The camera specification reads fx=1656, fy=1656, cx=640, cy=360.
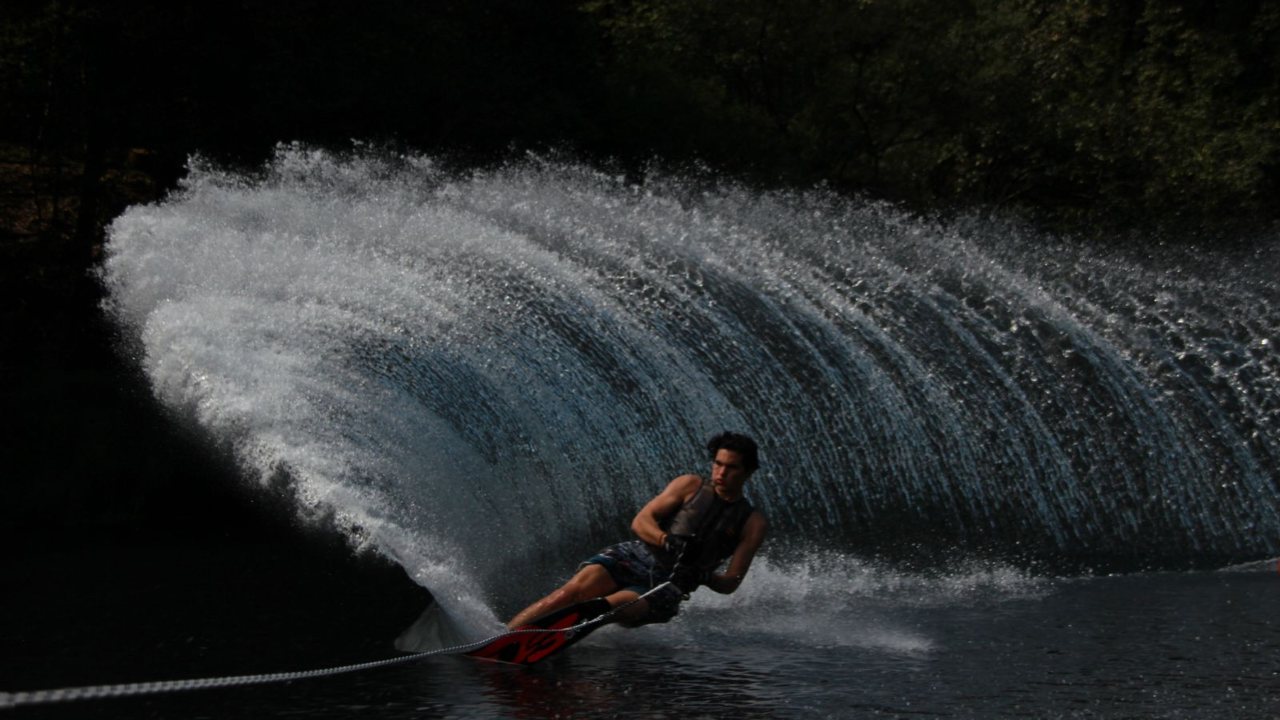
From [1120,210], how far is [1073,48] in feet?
10.4

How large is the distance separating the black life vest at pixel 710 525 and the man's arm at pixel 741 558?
0.03m

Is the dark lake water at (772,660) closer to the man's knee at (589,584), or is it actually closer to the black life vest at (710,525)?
the man's knee at (589,584)

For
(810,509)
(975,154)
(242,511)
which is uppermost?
(975,154)

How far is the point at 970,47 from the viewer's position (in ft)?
100

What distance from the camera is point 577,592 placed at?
8.59 m

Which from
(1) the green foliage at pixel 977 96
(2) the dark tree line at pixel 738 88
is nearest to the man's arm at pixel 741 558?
(2) the dark tree line at pixel 738 88

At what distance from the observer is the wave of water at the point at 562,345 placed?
34.1 ft

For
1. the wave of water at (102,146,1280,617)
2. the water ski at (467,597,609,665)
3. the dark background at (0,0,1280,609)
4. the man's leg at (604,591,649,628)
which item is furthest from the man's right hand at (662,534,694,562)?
the dark background at (0,0,1280,609)

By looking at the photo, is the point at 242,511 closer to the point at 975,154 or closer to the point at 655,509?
the point at 655,509

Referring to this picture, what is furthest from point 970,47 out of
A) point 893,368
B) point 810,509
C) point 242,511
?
point 242,511

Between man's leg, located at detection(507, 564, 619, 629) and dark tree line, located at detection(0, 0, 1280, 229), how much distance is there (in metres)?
14.8

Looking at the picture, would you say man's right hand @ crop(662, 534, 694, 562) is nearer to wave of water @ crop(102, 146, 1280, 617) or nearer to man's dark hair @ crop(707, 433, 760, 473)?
man's dark hair @ crop(707, 433, 760, 473)

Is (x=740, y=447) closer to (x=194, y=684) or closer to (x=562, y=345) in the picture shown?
(x=194, y=684)

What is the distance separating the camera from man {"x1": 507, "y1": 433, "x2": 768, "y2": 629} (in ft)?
28.1
